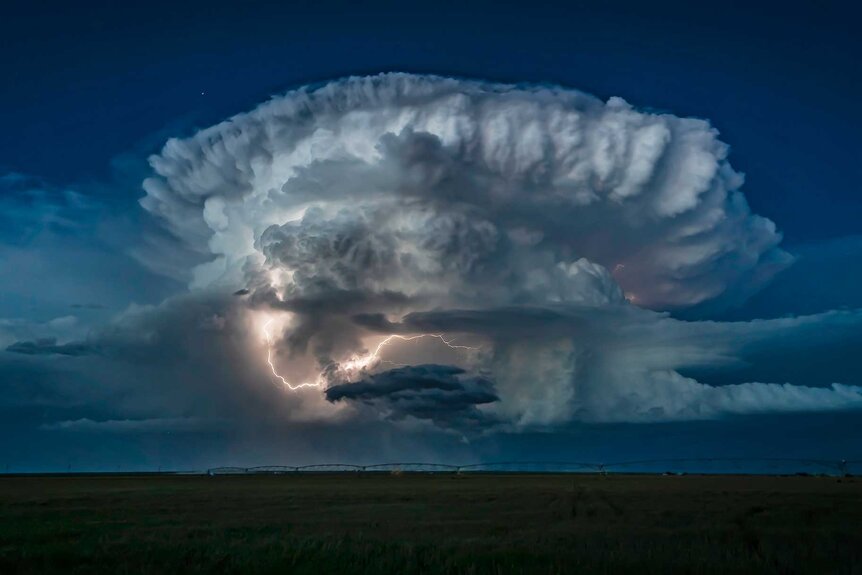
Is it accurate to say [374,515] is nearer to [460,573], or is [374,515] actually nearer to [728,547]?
[728,547]

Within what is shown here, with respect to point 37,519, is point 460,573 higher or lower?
lower

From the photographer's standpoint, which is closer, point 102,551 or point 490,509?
point 102,551

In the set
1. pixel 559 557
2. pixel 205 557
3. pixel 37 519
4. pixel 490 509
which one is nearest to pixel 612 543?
pixel 559 557

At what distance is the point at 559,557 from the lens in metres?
21.4

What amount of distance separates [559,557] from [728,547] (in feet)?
23.7

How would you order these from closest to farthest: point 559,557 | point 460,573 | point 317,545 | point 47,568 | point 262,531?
1. point 460,573
2. point 47,568
3. point 559,557
4. point 317,545
5. point 262,531

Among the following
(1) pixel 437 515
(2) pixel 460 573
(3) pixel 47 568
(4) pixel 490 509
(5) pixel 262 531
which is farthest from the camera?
(4) pixel 490 509

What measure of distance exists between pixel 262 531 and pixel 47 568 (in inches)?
587

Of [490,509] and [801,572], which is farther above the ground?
[490,509]

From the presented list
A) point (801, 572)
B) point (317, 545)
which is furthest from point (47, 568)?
point (801, 572)

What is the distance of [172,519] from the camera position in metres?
42.5

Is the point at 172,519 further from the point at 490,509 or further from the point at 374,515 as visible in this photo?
the point at 490,509

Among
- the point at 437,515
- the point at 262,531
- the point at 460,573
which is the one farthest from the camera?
the point at 437,515

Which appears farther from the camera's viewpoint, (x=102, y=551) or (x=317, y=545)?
(x=317, y=545)
